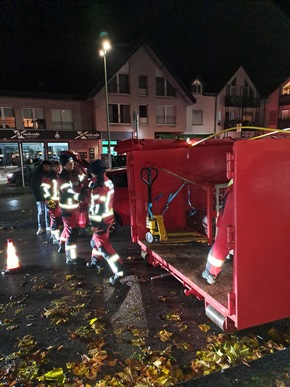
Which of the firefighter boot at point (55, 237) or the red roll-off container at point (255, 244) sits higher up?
the red roll-off container at point (255, 244)

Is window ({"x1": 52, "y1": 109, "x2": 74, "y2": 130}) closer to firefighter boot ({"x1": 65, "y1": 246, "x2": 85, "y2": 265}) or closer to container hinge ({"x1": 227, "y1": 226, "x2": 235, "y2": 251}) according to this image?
firefighter boot ({"x1": 65, "y1": 246, "x2": 85, "y2": 265})

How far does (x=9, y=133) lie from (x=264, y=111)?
100 ft

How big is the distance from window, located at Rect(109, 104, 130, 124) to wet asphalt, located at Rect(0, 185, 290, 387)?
22481 millimetres

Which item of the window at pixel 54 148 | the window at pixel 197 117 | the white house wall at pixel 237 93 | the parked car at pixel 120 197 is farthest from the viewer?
the white house wall at pixel 237 93

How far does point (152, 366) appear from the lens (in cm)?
299

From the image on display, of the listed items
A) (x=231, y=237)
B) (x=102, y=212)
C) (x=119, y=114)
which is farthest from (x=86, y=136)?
(x=231, y=237)

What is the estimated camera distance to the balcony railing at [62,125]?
26.2 m

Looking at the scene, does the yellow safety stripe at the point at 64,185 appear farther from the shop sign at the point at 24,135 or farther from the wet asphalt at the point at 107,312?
the shop sign at the point at 24,135

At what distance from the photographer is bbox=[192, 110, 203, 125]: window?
103 feet

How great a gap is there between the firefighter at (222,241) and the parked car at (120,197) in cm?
419

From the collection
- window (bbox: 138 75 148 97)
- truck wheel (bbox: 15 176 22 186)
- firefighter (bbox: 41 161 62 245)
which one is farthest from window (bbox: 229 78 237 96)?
firefighter (bbox: 41 161 62 245)

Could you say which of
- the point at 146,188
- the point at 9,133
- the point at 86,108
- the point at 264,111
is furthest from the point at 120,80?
the point at 146,188

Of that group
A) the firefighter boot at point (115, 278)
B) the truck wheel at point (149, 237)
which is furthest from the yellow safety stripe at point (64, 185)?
the firefighter boot at point (115, 278)

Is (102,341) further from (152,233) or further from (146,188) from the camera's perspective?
(146,188)
